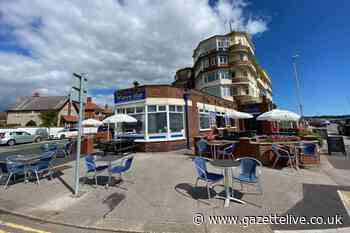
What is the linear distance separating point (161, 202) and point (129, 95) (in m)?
10.0

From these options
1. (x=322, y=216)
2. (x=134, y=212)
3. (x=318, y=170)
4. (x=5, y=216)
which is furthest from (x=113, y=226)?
(x=318, y=170)

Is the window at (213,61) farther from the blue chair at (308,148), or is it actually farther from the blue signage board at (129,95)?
the blue chair at (308,148)

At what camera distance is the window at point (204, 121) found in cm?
1549

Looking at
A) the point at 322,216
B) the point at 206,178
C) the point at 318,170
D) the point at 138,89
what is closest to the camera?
the point at 322,216

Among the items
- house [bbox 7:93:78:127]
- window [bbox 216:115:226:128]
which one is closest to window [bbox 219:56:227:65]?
window [bbox 216:115:226:128]

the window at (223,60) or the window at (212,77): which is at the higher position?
the window at (223,60)

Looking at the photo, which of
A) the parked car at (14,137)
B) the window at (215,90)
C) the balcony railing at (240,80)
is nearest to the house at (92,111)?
the parked car at (14,137)

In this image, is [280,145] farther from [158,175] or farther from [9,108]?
A: [9,108]

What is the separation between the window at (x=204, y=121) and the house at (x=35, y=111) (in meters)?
35.2

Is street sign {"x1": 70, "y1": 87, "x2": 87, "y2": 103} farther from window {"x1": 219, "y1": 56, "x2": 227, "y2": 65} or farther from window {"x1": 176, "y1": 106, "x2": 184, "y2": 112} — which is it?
window {"x1": 219, "y1": 56, "x2": 227, "y2": 65}

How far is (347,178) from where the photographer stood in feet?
19.2

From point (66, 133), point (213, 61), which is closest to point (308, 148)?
point (213, 61)

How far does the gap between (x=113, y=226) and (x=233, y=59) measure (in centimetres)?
3024

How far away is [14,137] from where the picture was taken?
22172 mm
